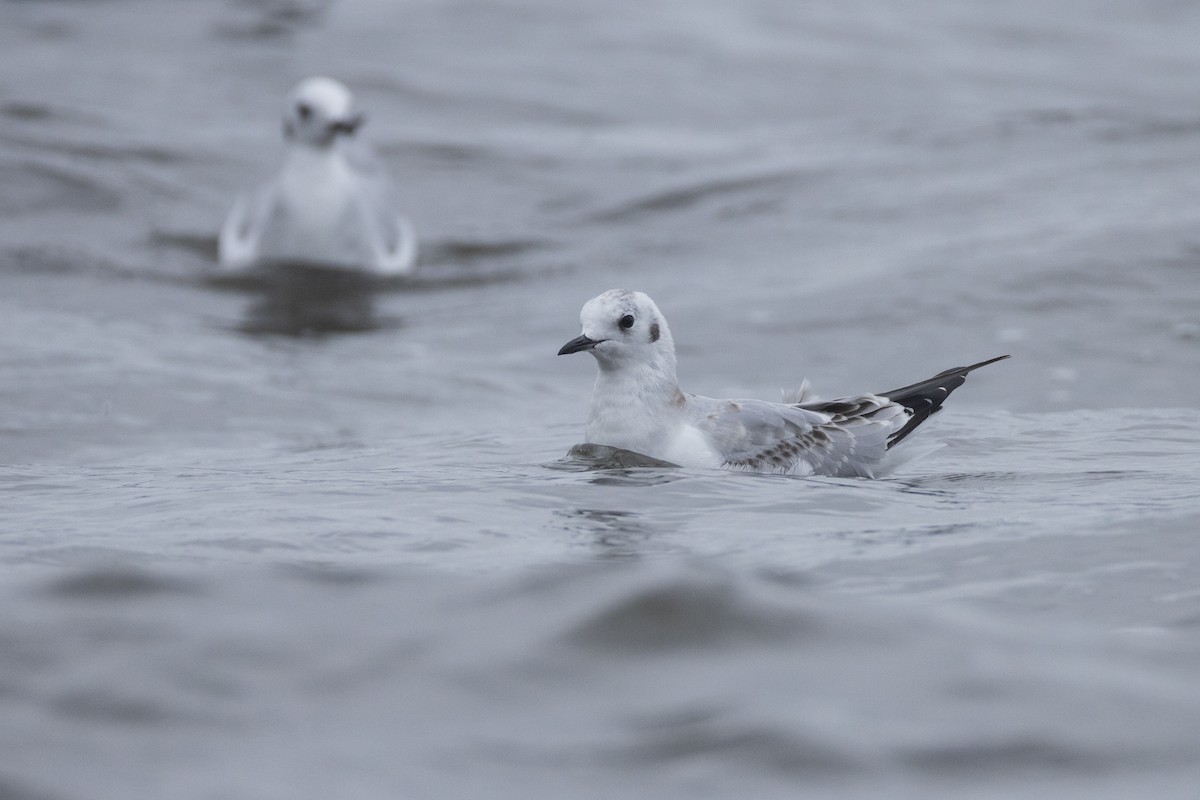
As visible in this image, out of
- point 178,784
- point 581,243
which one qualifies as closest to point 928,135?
point 581,243

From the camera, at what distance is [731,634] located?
4.81 m

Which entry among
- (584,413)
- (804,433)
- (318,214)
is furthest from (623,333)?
(318,214)

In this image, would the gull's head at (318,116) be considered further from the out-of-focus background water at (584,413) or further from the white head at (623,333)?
the white head at (623,333)

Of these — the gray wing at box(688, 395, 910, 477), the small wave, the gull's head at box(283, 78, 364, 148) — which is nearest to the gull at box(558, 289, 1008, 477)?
the gray wing at box(688, 395, 910, 477)

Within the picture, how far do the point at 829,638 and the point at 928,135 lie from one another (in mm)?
13882

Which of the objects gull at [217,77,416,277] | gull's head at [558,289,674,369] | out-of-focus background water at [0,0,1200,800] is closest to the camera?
out-of-focus background water at [0,0,1200,800]

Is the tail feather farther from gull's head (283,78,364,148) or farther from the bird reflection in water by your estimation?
gull's head (283,78,364,148)

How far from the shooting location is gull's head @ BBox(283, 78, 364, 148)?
14.6m

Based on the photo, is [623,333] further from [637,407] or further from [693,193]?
[693,193]

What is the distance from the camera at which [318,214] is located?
564 inches

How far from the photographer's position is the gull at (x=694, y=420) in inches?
283

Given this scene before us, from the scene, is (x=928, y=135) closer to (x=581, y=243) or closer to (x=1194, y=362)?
(x=581, y=243)

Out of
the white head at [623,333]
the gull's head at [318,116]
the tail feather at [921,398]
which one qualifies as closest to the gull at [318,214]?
the gull's head at [318,116]

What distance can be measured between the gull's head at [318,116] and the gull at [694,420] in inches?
303
